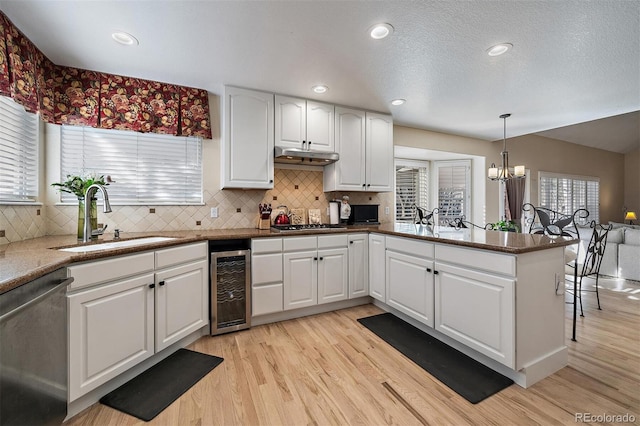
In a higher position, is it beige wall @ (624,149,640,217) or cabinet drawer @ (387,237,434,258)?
beige wall @ (624,149,640,217)

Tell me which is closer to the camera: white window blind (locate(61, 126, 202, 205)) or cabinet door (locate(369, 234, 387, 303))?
white window blind (locate(61, 126, 202, 205))

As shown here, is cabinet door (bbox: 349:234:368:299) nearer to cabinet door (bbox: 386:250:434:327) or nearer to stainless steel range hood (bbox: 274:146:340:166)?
cabinet door (bbox: 386:250:434:327)

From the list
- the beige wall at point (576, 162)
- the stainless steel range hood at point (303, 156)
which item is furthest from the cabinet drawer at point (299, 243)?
the beige wall at point (576, 162)

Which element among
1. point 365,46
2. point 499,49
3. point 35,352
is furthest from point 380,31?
point 35,352

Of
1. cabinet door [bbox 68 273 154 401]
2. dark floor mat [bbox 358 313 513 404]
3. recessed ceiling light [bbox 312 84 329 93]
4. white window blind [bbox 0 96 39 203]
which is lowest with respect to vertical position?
dark floor mat [bbox 358 313 513 404]

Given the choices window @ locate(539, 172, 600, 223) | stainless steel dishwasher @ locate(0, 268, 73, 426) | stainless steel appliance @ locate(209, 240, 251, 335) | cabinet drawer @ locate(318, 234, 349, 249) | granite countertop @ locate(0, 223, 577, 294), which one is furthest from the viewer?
window @ locate(539, 172, 600, 223)

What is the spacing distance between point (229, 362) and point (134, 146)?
219 cm

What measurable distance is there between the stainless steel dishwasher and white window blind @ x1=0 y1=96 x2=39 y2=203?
3.91 feet

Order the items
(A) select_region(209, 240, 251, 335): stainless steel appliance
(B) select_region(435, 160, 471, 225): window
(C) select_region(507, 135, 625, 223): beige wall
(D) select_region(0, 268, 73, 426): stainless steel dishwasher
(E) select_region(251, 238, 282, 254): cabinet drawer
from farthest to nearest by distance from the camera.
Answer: (C) select_region(507, 135, 625, 223): beige wall, (B) select_region(435, 160, 471, 225): window, (E) select_region(251, 238, 282, 254): cabinet drawer, (A) select_region(209, 240, 251, 335): stainless steel appliance, (D) select_region(0, 268, 73, 426): stainless steel dishwasher

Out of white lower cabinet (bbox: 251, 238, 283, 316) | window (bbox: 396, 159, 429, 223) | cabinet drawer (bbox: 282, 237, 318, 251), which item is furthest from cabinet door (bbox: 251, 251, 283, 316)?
window (bbox: 396, 159, 429, 223)

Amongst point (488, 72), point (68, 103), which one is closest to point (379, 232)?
point (488, 72)

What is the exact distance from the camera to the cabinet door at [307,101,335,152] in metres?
3.03

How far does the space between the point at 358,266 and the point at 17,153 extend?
9.95ft

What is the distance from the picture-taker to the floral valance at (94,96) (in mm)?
1746
